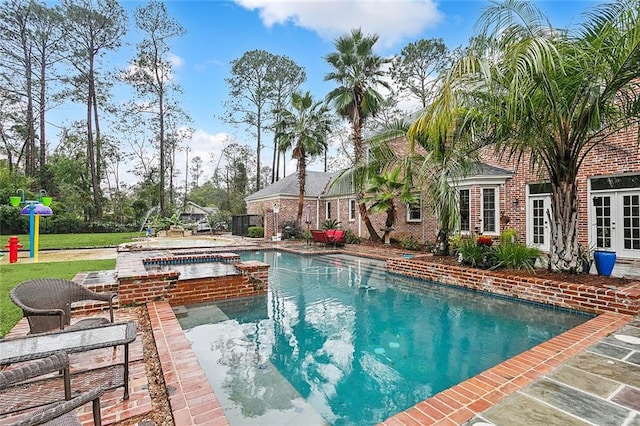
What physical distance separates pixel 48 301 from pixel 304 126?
50.1 feet

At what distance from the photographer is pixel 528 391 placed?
2.74 meters

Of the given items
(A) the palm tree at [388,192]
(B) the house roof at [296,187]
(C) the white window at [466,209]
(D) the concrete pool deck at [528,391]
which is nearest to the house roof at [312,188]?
(B) the house roof at [296,187]

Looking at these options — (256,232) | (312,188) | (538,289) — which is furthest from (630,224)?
(256,232)

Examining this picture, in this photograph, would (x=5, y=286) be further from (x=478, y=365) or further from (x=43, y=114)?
(x=43, y=114)

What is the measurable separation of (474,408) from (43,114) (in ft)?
108

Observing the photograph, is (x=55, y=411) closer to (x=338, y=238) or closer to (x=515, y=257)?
(x=515, y=257)

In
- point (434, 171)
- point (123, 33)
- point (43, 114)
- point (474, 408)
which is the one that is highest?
point (123, 33)

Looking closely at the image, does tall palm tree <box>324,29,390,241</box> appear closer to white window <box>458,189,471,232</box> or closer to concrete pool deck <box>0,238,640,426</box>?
white window <box>458,189,471,232</box>

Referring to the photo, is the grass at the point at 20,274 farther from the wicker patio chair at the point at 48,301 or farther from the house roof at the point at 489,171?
the house roof at the point at 489,171

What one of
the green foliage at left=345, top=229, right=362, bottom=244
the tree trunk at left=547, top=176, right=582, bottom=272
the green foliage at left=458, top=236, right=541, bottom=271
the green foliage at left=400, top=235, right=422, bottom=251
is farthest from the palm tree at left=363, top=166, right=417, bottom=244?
the tree trunk at left=547, top=176, right=582, bottom=272

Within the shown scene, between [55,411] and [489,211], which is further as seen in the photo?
[489,211]

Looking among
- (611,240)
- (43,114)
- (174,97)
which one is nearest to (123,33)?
(174,97)

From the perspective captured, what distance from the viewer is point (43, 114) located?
24.2 metres

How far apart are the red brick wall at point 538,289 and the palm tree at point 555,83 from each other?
0.96 meters
